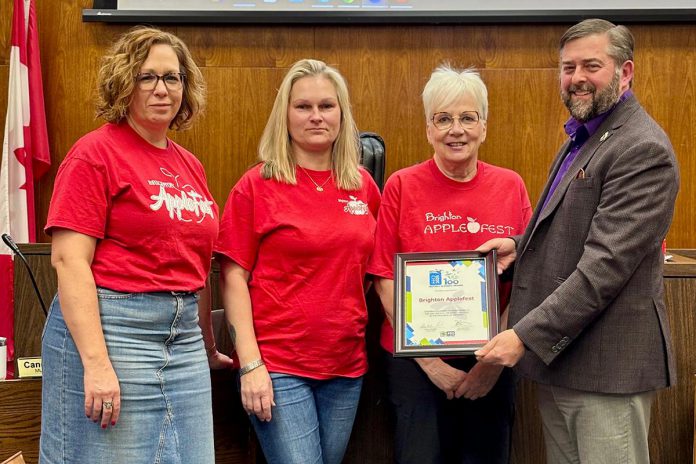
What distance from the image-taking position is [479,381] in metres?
2.14

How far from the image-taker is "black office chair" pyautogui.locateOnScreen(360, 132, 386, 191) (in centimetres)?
318

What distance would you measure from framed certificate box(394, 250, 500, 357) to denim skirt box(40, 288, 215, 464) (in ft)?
1.86

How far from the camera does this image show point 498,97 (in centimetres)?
415

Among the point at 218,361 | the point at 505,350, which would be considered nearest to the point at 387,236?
the point at 505,350

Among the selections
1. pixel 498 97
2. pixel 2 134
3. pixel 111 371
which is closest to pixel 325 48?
pixel 498 97

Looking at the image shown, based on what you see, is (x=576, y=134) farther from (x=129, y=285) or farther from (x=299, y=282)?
(x=129, y=285)

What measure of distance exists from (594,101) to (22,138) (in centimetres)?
311

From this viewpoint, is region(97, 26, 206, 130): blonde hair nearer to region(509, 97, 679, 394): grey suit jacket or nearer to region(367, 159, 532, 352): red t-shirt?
region(367, 159, 532, 352): red t-shirt

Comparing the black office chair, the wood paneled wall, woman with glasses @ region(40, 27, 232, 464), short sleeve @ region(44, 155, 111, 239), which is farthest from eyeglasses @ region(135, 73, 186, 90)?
the wood paneled wall

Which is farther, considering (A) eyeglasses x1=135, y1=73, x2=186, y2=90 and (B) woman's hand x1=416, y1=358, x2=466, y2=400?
(B) woman's hand x1=416, y1=358, x2=466, y2=400

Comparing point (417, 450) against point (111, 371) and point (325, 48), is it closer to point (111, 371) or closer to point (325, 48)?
point (111, 371)

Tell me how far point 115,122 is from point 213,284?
888 millimetres

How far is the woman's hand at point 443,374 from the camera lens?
214 centimetres

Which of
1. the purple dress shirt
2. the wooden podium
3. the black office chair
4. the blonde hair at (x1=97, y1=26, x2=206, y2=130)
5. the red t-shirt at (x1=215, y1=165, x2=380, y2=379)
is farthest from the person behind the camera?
the black office chair
